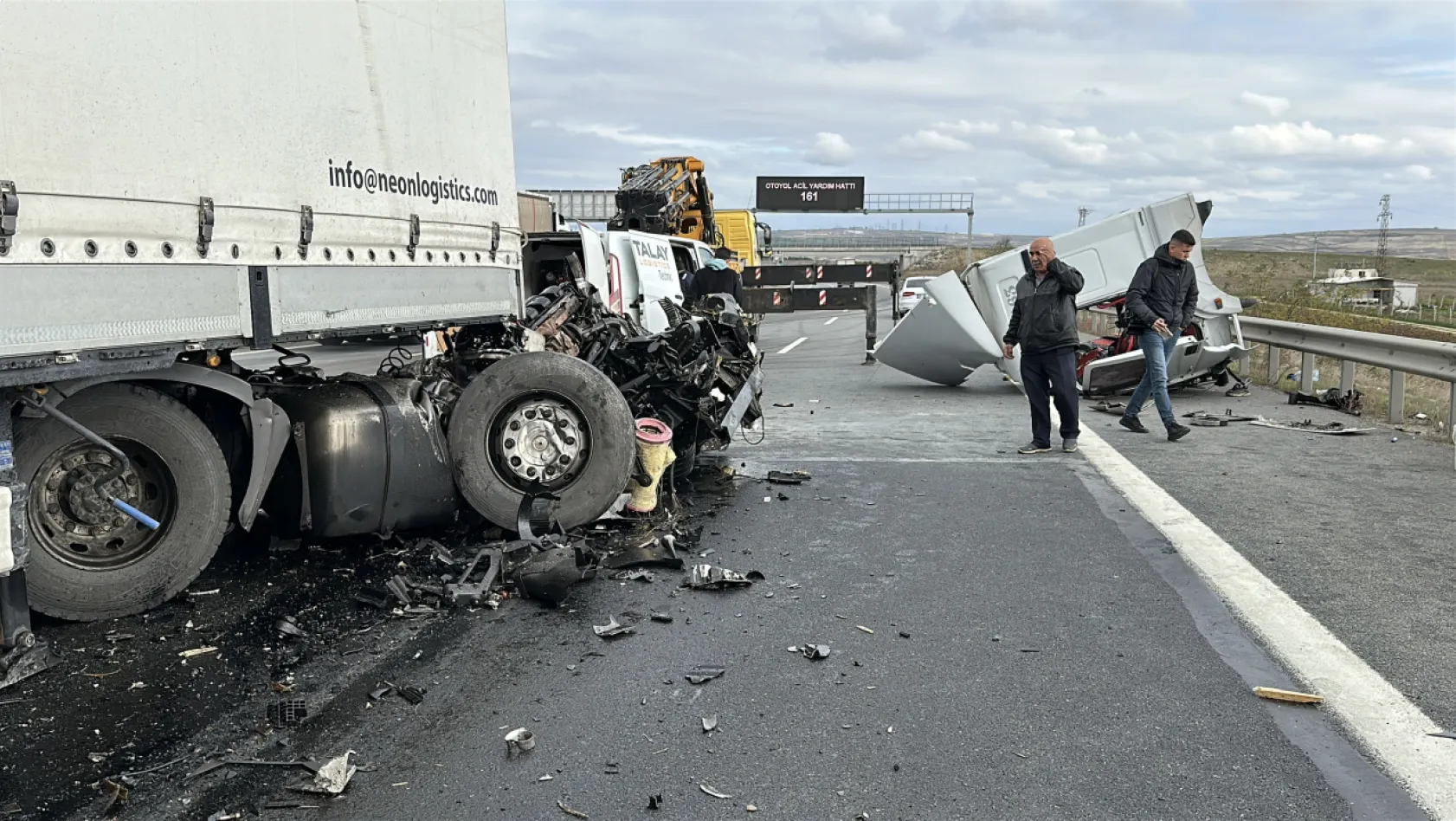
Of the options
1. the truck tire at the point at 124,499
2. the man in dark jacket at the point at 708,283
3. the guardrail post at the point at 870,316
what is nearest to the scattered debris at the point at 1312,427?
the man in dark jacket at the point at 708,283

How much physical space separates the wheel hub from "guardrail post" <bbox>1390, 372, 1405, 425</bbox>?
→ 8.20m

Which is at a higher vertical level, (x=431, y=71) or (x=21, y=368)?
(x=431, y=71)

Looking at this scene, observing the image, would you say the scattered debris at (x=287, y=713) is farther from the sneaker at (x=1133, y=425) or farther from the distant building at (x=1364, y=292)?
the distant building at (x=1364, y=292)

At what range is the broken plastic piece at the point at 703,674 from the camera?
396 centimetres

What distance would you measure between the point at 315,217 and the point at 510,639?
2.18m

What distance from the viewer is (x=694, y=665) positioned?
412cm

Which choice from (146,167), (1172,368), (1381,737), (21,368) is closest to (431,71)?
(146,167)

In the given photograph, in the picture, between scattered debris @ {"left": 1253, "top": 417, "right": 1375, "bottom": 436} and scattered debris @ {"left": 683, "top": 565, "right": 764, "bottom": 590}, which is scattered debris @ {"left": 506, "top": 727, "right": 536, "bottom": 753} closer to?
scattered debris @ {"left": 683, "top": 565, "right": 764, "bottom": 590}

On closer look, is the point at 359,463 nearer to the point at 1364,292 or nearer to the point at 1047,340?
the point at 1047,340

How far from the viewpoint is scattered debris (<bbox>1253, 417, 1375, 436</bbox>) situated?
9.66 metres

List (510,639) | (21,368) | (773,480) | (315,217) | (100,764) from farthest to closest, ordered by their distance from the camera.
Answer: (773,480)
(315,217)
(510,639)
(21,368)
(100,764)

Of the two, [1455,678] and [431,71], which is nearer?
[1455,678]

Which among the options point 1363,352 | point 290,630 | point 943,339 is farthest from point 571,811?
point 943,339

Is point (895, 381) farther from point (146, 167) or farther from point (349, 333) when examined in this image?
point (146, 167)
